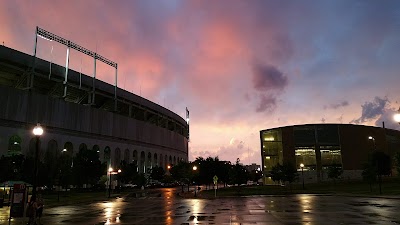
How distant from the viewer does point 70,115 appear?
105625 mm

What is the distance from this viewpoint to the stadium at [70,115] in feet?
296

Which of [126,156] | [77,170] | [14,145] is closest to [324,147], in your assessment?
[126,156]

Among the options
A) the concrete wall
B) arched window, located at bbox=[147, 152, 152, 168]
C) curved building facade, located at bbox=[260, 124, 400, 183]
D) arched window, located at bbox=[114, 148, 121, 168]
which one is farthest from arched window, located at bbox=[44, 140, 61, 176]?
curved building facade, located at bbox=[260, 124, 400, 183]

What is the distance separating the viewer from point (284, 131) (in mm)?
113000

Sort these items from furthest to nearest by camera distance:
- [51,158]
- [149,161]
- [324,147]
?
[149,161] < [324,147] < [51,158]

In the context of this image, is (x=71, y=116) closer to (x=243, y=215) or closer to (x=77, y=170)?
(x=77, y=170)

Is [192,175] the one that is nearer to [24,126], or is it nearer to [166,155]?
[24,126]

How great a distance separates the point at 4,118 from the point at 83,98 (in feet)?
96.2

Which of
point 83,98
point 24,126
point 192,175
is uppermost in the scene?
point 83,98

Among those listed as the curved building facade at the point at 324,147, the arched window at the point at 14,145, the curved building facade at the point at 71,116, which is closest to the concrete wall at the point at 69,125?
the curved building facade at the point at 71,116

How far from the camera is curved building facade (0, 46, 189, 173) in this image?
90125 millimetres

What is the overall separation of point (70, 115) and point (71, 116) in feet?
1.70

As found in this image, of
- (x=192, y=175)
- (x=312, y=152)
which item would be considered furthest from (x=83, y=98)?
(x=312, y=152)

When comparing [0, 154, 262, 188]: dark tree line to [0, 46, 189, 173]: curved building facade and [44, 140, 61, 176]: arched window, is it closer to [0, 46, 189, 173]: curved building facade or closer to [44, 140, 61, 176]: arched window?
[44, 140, 61, 176]: arched window
